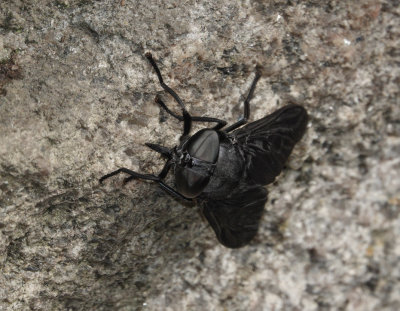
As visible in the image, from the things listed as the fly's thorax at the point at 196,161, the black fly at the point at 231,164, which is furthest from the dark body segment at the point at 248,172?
the fly's thorax at the point at 196,161

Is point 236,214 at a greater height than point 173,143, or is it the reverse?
point 173,143

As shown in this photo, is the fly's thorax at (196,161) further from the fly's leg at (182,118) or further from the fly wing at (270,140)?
the fly wing at (270,140)

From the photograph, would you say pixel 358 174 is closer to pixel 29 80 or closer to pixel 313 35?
pixel 313 35

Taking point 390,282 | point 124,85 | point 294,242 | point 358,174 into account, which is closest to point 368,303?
point 390,282

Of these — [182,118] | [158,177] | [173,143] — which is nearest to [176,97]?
[182,118]

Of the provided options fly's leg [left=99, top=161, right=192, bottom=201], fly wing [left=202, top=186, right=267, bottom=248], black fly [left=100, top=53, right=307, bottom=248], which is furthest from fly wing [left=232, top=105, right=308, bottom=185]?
fly's leg [left=99, top=161, right=192, bottom=201]

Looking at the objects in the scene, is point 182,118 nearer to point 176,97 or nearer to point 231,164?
point 176,97
